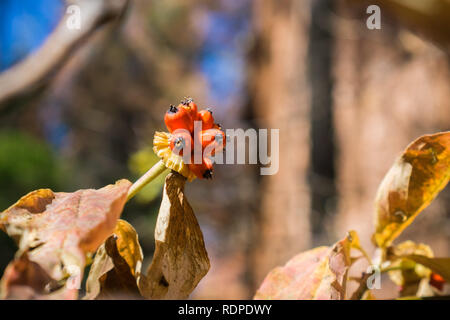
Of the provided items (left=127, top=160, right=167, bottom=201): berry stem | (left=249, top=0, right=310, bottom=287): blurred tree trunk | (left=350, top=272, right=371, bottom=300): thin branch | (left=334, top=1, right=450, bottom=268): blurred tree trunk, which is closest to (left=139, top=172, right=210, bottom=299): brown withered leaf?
(left=127, top=160, right=167, bottom=201): berry stem

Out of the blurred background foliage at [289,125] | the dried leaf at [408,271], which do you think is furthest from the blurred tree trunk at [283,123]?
the dried leaf at [408,271]

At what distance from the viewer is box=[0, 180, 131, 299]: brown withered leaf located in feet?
0.63

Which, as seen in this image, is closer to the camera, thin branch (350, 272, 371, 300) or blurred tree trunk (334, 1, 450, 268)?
thin branch (350, 272, 371, 300)

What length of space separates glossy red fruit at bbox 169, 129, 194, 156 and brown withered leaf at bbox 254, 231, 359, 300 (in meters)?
0.11

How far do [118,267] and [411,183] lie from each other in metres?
0.19

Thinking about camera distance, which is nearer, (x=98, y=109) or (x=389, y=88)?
(x=389, y=88)

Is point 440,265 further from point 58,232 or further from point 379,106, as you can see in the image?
point 379,106

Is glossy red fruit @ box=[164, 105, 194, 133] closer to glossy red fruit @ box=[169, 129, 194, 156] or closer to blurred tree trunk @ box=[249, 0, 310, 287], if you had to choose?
glossy red fruit @ box=[169, 129, 194, 156]

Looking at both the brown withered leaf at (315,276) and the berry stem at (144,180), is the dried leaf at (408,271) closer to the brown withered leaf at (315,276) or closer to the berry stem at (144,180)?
the brown withered leaf at (315,276)

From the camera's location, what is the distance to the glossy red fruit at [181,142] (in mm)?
236
